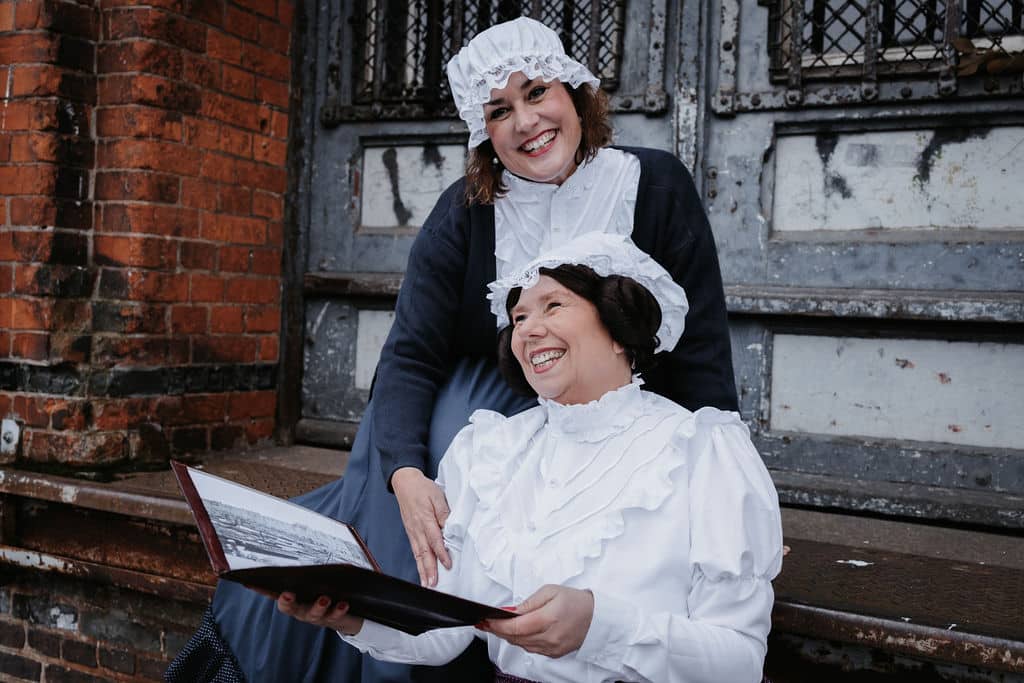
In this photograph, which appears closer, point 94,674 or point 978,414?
point 978,414

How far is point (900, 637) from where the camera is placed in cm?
186

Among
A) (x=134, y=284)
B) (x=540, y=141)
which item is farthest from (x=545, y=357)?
(x=134, y=284)

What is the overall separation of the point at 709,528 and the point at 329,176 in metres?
2.59

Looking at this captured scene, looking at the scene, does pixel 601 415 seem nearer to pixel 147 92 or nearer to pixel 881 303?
pixel 881 303

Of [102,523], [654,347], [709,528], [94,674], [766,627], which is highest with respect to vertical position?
[654,347]

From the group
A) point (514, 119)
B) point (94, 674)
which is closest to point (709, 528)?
point (514, 119)

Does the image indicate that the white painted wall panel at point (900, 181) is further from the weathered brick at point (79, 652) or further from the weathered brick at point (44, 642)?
the weathered brick at point (44, 642)

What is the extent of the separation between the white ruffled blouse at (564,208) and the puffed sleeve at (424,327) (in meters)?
0.11

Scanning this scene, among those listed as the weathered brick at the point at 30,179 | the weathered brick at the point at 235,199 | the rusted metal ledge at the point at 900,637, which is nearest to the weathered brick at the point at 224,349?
the weathered brick at the point at 235,199

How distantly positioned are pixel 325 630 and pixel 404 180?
1976mm

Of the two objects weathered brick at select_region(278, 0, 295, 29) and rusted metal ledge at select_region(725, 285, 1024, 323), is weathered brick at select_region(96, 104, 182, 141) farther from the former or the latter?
rusted metal ledge at select_region(725, 285, 1024, 323)

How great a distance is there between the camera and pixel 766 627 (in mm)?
1395

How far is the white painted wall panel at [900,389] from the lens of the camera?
8.67 feet

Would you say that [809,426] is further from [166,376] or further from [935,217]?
[166,376]
